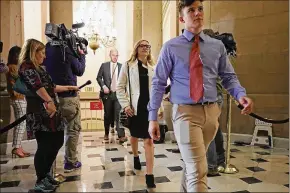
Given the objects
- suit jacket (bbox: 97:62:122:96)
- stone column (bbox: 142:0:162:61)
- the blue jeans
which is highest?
stone column (bbox: 142:0:162:61)

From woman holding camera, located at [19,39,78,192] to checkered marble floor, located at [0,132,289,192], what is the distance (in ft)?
1.33

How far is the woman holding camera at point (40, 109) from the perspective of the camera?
2.33 metres

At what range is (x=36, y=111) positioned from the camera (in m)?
2.40

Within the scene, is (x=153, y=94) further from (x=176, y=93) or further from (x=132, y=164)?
(x=132, y=164)

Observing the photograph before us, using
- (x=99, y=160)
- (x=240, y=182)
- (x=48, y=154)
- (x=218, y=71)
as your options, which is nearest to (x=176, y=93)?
(x=218, y=71)

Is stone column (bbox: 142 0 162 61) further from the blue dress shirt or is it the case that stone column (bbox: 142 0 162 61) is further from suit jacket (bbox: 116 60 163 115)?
the blue dress shirt

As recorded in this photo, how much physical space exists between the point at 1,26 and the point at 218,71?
13.7 feet

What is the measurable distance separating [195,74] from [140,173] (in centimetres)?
192

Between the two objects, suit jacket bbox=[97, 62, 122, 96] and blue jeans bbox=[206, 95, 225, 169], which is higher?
suit jacket bbox=[97, 62, 122, 96]

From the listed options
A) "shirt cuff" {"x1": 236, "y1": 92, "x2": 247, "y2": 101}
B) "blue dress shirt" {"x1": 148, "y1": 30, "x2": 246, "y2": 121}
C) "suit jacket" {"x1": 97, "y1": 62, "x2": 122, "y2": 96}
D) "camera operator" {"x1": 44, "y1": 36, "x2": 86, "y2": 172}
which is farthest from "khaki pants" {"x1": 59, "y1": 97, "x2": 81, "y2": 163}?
"suit jacket" {"x1": 97, "y1": 62, "x2": 122, "y2": 96}

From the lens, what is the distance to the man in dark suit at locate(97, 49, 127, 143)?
5227 millimetres

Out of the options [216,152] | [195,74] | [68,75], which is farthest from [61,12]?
[195,74]

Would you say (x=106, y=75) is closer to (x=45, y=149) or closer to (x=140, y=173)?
(x=140, y=173)

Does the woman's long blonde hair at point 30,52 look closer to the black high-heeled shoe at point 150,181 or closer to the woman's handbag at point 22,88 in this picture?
the woman's handbag at point 22,88
